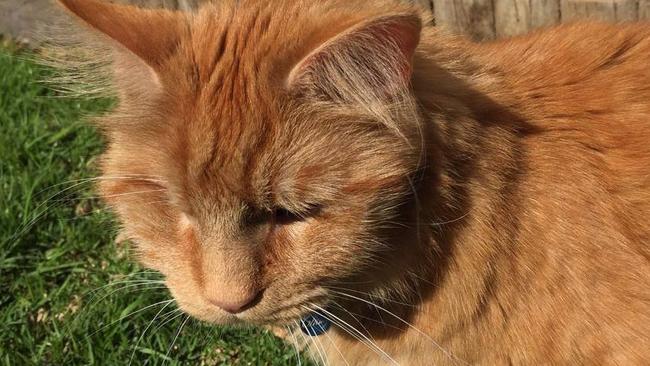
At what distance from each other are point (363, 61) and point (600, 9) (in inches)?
74.7

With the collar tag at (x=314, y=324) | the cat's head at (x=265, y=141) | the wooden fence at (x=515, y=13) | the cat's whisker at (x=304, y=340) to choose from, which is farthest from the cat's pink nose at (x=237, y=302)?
the wooden fence at (x=515, y=13)

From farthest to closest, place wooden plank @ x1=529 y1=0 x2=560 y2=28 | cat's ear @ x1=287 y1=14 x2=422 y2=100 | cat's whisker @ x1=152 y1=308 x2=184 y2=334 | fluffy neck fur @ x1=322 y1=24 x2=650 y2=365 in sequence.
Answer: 1. wooden plank @ x1=529 y1=0 x2=560 y2=28
2. cat's whisker @ x1=152 y1=308 x2=184 y2=334
3. fluffy neck fur @ x1=322 y1=24 x2=650 y2=365
4. cat's ear @ x1=287 y1=14 x2=422 y2=100

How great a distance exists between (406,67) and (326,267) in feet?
1.64

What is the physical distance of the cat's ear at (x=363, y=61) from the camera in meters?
1.46

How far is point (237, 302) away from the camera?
1.77m

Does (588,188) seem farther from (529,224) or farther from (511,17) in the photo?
Answer: (511,17)

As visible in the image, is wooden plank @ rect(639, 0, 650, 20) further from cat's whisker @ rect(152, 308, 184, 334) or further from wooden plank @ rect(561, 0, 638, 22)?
cat's whisker @ rect(152, 308, 184, 334)

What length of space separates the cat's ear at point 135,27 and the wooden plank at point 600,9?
1.91 meters

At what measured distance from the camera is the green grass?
271 centimetres

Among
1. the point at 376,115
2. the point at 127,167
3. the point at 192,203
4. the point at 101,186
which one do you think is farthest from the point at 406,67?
the point at 101,186

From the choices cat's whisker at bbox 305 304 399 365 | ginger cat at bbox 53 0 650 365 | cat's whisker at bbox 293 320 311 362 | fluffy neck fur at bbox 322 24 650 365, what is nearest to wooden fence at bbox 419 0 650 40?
ginger cat at bbox 53 0 650 365

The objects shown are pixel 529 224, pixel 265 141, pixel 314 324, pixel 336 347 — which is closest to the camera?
pixel 265 141

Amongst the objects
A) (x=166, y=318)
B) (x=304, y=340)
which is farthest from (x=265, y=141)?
(x=166, y=318)

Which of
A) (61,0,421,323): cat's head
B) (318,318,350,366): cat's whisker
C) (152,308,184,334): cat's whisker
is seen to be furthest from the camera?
(152,308,184,334): cat's whisker
